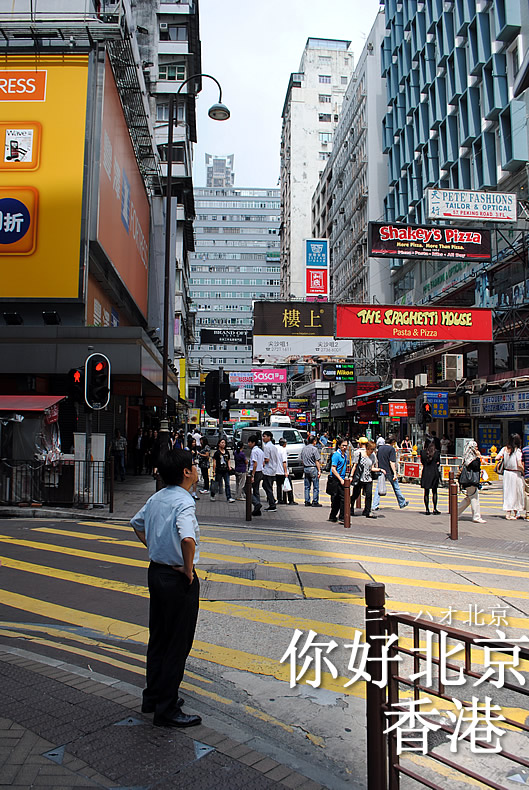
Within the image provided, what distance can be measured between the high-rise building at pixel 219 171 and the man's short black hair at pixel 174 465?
176m

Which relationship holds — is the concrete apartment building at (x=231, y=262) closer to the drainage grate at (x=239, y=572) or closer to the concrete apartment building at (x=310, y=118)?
the concrete apartment building at (x=310, y=118)

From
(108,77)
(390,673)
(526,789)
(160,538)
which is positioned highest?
(108,77)

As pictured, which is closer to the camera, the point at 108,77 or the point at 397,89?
the point at 108,77

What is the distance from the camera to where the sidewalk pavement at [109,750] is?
3072 mm

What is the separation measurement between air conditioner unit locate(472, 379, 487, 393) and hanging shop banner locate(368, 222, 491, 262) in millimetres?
8911

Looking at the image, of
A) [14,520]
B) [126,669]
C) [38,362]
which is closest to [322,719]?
[126,669]

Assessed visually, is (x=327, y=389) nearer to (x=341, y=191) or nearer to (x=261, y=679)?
(x=341, y=191)

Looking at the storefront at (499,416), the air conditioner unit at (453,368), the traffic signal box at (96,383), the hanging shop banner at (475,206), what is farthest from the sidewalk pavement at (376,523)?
the air conditioner unit at (453,368)

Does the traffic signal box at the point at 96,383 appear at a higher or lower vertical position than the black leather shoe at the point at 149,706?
higher

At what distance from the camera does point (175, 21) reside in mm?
49125

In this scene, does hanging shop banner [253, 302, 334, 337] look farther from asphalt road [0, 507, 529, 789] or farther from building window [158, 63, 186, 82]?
building window [158, 63, 186, 82]

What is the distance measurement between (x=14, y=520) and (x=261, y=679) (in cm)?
948

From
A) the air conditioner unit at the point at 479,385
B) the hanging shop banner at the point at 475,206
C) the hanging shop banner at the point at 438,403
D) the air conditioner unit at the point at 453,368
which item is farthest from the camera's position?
the air conditioner unit at the point at 453,368

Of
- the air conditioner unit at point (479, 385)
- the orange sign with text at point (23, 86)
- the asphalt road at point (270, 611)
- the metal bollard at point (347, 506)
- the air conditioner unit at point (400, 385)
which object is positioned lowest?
the asphalt road at point (270, 611)
